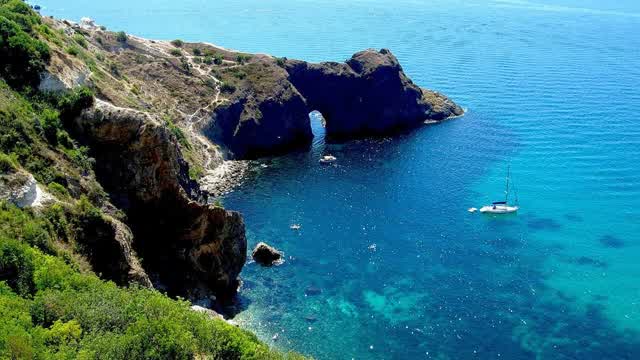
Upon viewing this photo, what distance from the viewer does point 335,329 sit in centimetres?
7306

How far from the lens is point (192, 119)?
135m

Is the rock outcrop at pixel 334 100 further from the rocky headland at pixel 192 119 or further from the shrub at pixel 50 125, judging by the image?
the shrub at pixel 50 125

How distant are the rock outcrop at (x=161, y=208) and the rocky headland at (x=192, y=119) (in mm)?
129

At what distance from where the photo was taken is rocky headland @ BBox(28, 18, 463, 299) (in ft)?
217

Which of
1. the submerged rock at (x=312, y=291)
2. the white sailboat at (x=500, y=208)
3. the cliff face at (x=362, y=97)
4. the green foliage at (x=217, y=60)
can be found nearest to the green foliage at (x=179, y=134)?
the green foliage at (x=217, y=60)

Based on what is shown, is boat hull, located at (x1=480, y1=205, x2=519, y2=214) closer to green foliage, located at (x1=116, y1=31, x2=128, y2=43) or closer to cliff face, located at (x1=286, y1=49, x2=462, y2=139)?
cliff face, located at (x1=286, y1=49, x2=462, y2=139)

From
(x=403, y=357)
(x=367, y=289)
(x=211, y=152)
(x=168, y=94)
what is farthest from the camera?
(x=168, y=94)

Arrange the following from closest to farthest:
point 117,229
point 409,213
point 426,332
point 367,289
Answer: point 117,229, point 426,332, point 367,289, point 409,213

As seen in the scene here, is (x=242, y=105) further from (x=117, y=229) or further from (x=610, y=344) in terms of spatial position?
(x=610, y=344)

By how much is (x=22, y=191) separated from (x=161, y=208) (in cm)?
2196

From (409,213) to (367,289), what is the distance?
2747cm

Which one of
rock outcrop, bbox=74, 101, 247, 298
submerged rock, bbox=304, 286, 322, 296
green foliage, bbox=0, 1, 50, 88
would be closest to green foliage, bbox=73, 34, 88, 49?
green foliage, bbox=0, 1, 50, 88

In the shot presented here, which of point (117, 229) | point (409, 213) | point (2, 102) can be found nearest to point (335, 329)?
point (117, 229)

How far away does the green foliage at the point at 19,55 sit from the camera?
66312 mm
